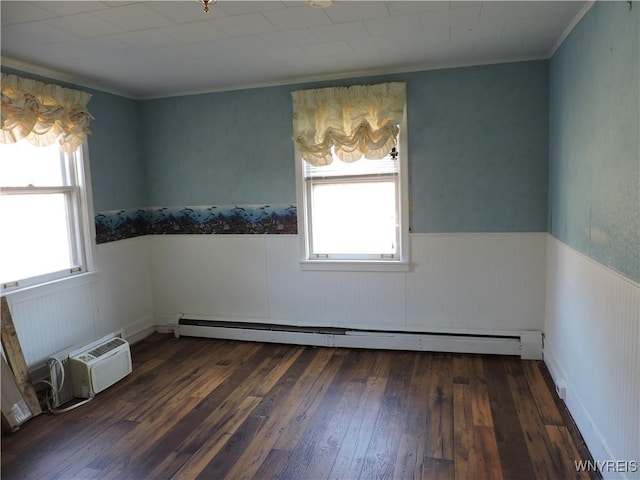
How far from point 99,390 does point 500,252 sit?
3.32 meters

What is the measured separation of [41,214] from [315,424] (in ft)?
8.58

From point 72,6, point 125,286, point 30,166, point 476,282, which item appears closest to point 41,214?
point 30,166

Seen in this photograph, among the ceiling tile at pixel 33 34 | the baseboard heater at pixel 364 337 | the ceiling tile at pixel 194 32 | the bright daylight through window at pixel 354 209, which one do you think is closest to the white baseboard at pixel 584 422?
the baseboard heater at pixel 364 337

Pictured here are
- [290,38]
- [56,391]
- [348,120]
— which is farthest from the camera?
[348,120]

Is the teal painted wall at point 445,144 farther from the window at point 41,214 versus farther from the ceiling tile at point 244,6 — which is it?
the ceiling tile at point 244,6

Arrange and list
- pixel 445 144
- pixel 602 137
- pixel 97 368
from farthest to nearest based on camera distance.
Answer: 1. pixel 445 144
2. pixel 97 368
3. pixel 602 137

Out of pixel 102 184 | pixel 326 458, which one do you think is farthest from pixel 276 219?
pixel 326 458

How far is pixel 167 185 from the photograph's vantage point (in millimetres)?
4410

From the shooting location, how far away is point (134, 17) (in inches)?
94.3

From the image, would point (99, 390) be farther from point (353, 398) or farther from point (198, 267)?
point (353, 398)

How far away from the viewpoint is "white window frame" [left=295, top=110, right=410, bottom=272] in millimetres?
3734

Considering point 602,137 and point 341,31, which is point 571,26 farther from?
point 341,31

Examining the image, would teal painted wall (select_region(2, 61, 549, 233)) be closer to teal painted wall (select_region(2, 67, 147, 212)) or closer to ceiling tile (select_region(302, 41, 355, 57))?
teal painted wall (select_region(2, 67, 147, 212))

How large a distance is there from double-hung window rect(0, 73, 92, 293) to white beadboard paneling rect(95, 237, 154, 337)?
10.4 inches
